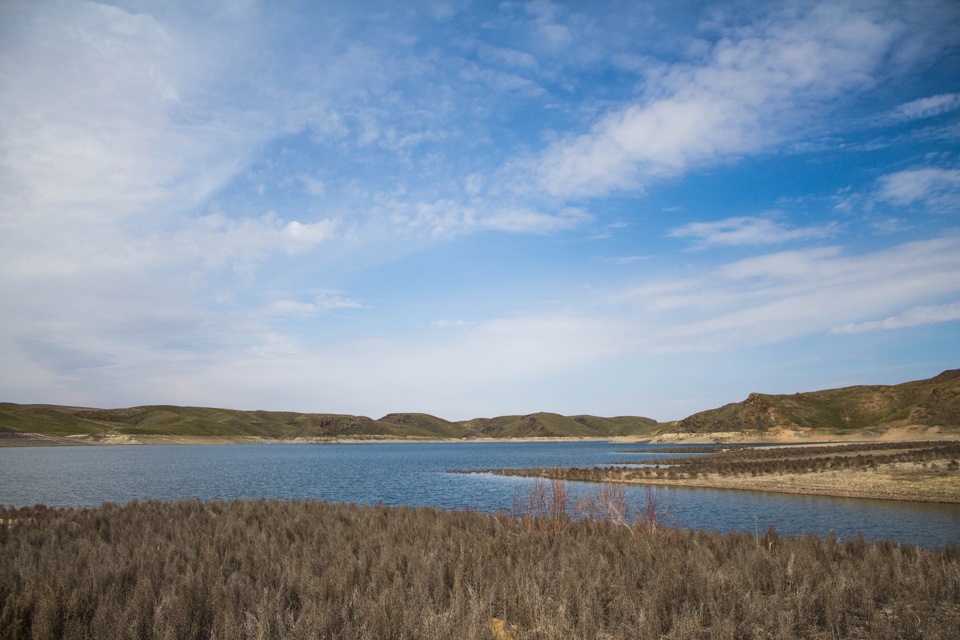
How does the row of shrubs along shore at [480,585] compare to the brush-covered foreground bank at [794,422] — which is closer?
the row of shrubs along shore at [480,585]

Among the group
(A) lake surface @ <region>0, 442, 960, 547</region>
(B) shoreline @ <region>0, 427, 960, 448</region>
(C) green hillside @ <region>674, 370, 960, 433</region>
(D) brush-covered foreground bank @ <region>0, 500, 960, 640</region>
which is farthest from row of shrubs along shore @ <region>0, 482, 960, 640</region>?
(C) green hillside @ <region>674, 370, 960, 433</region>

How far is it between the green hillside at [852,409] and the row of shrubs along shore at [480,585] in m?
88.4

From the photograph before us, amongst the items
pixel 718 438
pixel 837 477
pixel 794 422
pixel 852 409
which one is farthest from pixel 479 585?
pixel 718 438

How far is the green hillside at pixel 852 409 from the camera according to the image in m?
86.9

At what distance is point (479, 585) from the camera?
31.2 feet

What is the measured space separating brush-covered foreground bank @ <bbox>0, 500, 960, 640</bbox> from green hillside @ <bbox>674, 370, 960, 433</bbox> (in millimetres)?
88555

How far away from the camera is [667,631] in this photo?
799 cm

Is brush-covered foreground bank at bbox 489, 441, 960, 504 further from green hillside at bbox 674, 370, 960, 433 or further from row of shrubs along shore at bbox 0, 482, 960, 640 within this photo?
green hillside at bbox 674, 370, 960, 433

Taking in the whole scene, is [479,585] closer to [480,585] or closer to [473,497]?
[480,585]

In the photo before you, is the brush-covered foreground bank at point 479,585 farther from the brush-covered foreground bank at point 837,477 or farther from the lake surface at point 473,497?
the brush-covered foreground bank at point 837,477

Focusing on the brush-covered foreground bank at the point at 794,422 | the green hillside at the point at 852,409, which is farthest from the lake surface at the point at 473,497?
the green hillside at the point at 852,409

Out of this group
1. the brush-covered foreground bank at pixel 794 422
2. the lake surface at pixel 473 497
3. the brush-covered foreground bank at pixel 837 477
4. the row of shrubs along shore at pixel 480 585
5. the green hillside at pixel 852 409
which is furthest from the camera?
the green hillside at pixel 852 409

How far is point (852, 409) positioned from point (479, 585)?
131299mm

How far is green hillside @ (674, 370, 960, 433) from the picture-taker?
86.9 metres
